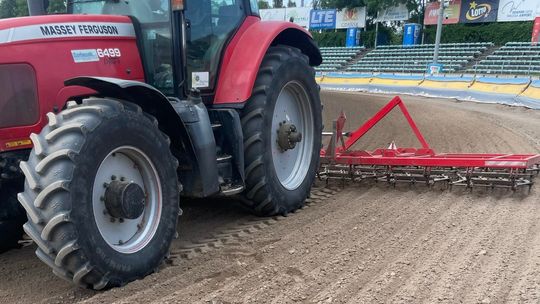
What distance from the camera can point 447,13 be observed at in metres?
32.3

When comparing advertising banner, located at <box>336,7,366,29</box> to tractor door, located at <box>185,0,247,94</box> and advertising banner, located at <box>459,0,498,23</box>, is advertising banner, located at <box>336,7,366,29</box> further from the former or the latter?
tractor door, located at <box>185,0,247,94</box>

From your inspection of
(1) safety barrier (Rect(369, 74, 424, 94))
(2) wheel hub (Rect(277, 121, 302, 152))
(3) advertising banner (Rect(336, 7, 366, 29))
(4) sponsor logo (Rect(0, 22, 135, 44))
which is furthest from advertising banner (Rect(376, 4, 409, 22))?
(4) sponsor logo (Rect(0, 22, 135, 44))

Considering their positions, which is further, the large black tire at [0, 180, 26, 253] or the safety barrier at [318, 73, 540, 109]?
the safety barrier at [318, 73, 540, 109]

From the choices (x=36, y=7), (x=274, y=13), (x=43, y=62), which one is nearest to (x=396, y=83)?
(x=36, y=7)

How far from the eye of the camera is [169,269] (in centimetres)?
311

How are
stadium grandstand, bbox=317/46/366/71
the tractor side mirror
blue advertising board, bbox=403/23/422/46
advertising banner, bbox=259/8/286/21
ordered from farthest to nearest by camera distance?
advertising banner, bbox=259/8/286/21 → stadium grandstand, bbox=317/46/366/71 → blue advertising board, bbox=403/23/422/46 → the tractor side mirror

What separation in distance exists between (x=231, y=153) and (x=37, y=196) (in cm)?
166

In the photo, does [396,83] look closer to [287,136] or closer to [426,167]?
[426,167]

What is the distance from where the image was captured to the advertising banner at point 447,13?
3197 centimetres

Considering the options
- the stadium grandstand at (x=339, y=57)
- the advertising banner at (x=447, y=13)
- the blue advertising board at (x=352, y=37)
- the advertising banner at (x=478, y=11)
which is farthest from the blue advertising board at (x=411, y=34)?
the blue advertising board at (x=352, y=37)

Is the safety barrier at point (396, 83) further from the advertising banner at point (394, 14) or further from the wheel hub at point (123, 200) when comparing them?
the wheel hub at point (123, 200)

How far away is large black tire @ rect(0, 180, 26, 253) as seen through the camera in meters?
3.09

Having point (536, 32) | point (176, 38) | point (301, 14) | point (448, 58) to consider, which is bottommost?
point (448, 58)

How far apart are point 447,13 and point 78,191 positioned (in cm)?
3369
